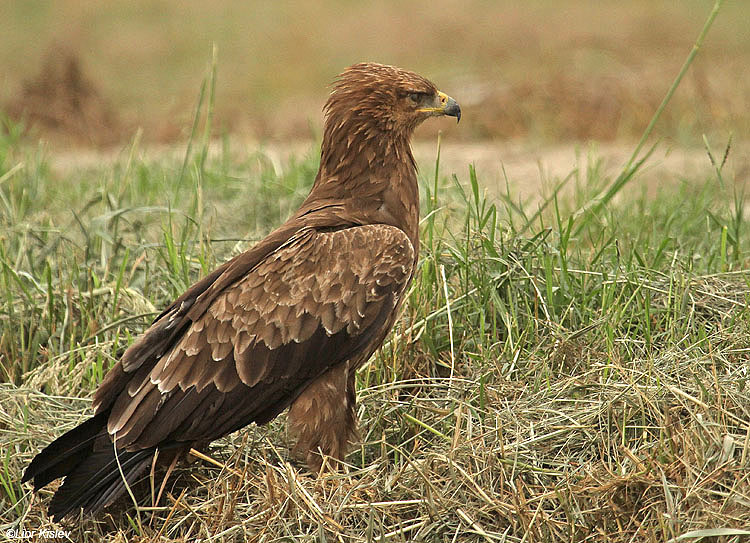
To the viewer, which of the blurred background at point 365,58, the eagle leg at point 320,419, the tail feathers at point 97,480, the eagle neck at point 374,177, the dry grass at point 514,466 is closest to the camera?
the dry grass at point 514,466

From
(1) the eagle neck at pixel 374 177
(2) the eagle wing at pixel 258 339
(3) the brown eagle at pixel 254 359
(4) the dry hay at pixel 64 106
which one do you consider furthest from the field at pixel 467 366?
(4) the dry hay at pixel 64 106

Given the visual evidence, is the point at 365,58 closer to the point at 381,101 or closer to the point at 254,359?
the point at 381,101

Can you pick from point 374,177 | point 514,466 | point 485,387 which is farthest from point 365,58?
point 514,466

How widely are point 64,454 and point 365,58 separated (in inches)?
379

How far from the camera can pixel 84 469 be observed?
2869 millimetres

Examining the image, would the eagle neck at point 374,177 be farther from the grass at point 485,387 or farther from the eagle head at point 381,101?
the grass at point 485,387

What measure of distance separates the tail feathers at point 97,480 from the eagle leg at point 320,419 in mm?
479

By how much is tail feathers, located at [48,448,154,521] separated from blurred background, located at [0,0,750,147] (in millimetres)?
4317

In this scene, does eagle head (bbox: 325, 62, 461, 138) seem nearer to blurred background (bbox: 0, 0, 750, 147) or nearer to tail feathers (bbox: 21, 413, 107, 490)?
tail feathers (bbox: 21, 413, 107, 490)

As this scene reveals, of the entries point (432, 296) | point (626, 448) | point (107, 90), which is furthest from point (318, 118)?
point (626, 448)

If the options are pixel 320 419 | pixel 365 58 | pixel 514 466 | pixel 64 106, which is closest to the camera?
pixel 514 466

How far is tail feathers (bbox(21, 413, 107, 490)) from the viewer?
2.83 meters

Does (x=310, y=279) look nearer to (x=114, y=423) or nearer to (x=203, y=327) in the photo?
(x=203, y=327)

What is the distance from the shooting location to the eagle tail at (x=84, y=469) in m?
2.82
